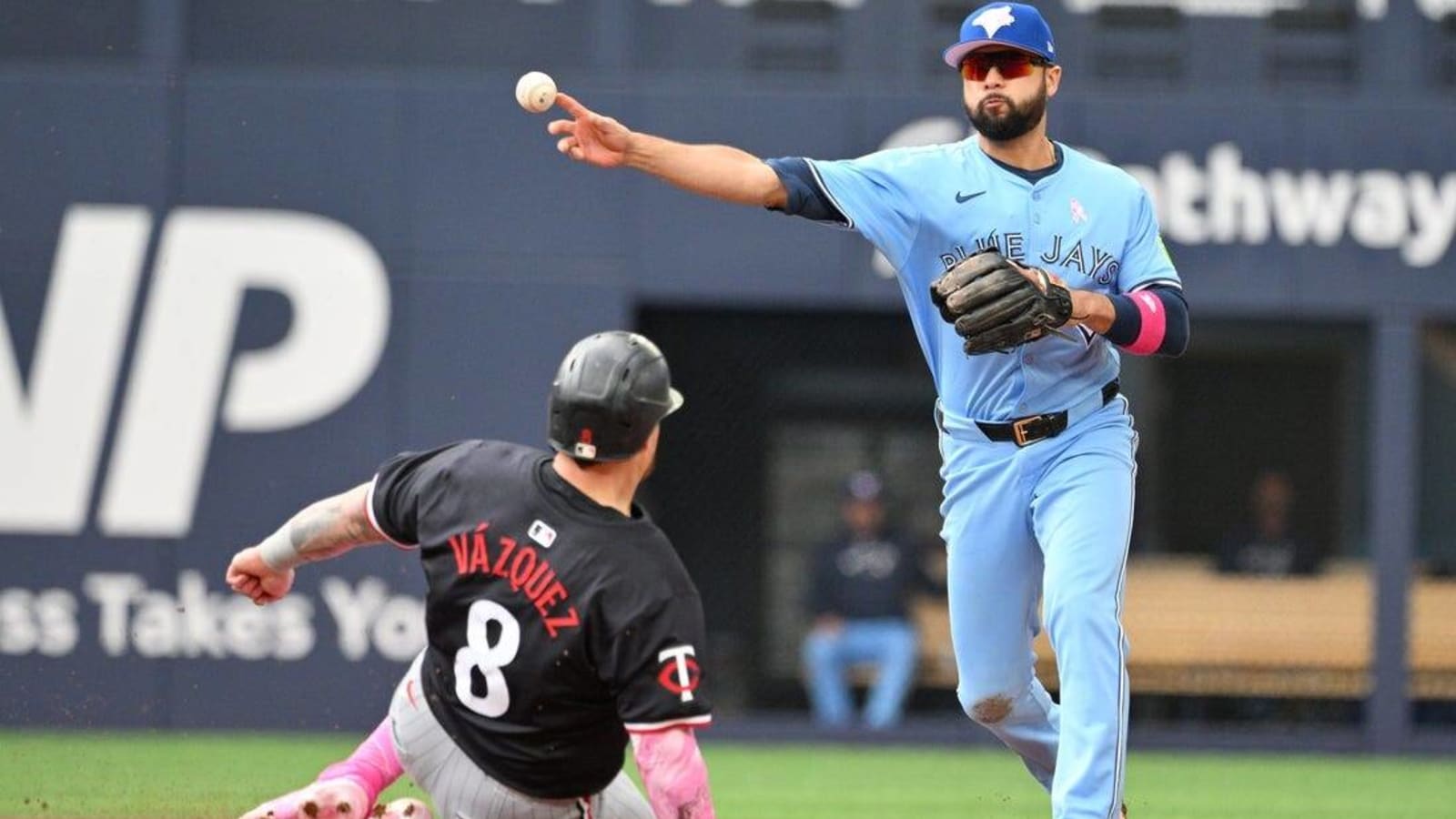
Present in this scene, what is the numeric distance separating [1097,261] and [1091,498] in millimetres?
586

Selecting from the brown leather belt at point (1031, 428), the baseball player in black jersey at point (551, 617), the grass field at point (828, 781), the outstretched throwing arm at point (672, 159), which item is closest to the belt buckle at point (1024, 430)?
the brown leather belt at point (1031, 428)

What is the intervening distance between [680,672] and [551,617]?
0.84ft

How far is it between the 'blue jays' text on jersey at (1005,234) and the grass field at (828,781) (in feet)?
9.40

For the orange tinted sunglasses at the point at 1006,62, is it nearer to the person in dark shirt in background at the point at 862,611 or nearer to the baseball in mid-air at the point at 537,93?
the baseball in mid-air at the point at 537,93

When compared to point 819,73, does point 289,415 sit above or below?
below

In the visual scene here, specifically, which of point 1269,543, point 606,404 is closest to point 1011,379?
point 606,404

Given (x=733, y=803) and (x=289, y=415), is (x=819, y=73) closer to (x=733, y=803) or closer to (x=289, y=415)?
(x=289, y=415)

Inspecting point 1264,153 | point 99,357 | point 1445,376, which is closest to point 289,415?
point 99,357

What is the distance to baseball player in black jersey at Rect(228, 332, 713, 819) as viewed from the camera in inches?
152

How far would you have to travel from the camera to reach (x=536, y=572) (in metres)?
3.90

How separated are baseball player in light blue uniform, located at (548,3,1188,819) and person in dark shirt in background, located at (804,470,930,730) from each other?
5.24 m

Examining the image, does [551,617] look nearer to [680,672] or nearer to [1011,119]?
[680,672]

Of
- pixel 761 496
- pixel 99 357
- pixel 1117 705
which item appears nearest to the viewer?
pixel 1117 705

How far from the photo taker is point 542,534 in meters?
3.92
